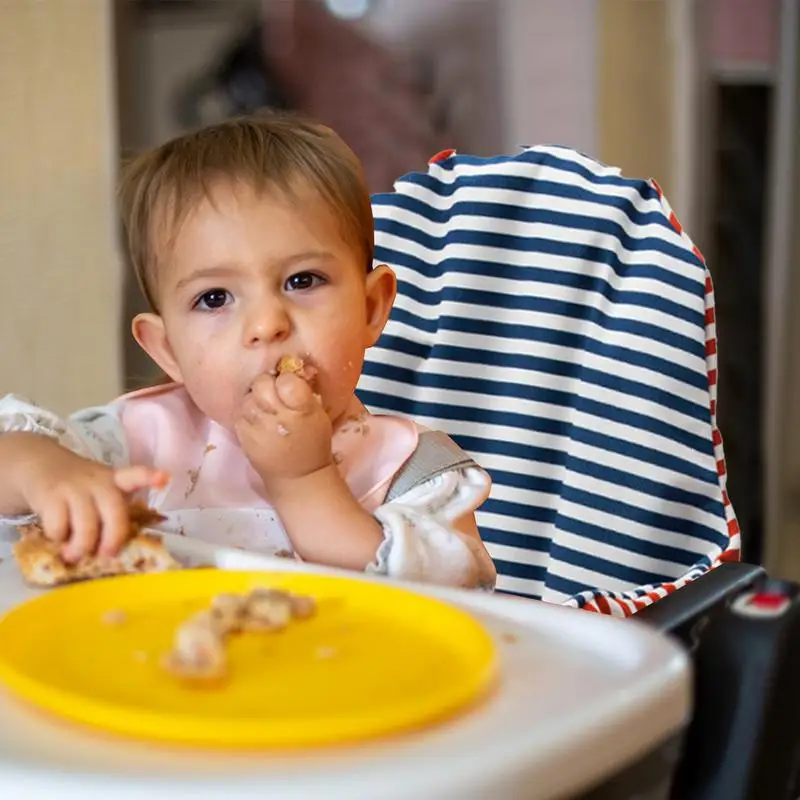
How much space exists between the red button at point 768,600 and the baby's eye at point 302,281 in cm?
39

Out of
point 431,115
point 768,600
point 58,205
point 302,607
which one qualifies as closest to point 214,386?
point 302,607

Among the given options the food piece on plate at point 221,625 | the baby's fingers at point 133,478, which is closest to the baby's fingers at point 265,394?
the baby's fingers at point 133,478

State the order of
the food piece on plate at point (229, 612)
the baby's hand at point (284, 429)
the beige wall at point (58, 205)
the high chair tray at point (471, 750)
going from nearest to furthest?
1. the high chair tray at point (471, 750)
2. the food piece on plate at point (229, 612)
3. the baby's hand at point (284, 429)
4. the beige wall at point (58, 205)

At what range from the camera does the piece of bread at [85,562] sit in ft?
2.28

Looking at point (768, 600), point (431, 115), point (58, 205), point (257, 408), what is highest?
point (431, 115)

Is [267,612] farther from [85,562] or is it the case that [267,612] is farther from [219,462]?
[219,462]

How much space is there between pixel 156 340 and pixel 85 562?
0.92 feet

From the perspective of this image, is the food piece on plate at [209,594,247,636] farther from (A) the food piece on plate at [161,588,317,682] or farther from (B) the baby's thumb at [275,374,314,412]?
(B) the baby's thumb at [275,374,314,412]

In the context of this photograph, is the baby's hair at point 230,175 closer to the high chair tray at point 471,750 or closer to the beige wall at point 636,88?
the high chair tray at point 471,750

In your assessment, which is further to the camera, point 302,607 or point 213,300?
point 213,300

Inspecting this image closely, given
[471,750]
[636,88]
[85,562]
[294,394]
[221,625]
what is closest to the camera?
[471,750]

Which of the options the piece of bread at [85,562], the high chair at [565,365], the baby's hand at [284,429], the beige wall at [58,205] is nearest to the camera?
the piece of bread at [85,562]

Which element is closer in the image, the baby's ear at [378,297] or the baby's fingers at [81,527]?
the baby's fingers at [81,527]

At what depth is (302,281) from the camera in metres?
0.86
